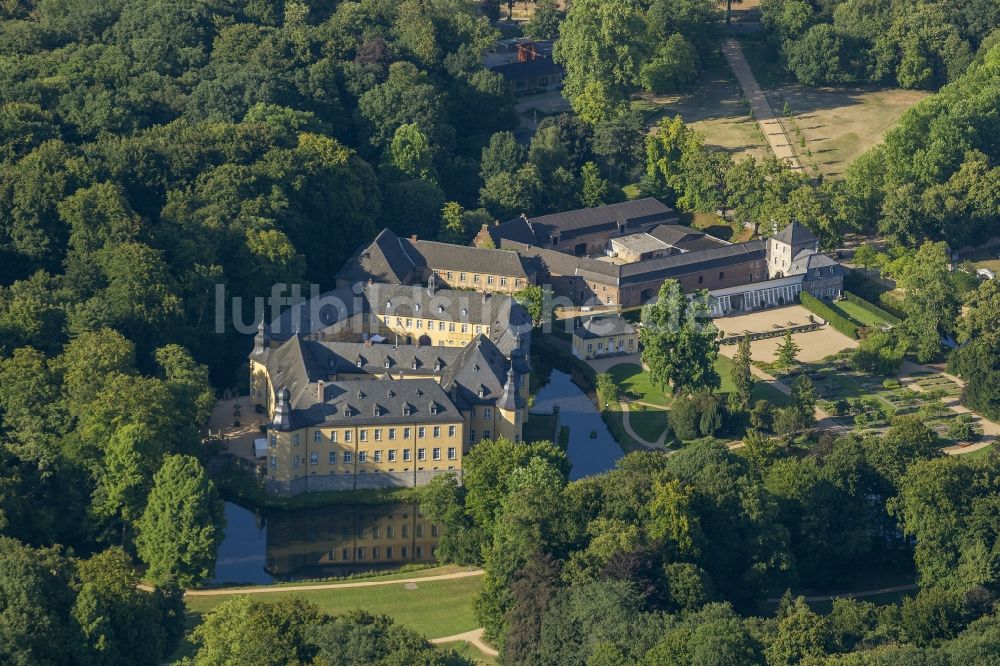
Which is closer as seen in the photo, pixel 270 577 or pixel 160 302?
pixel 270 577

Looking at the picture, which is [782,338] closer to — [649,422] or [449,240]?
[649,422]

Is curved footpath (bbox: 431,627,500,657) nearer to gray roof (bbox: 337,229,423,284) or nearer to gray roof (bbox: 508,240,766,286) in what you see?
gray roof (bbox: 337,229,423,284)

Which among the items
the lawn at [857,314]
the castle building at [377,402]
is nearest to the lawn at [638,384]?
the castle building at [377,402]

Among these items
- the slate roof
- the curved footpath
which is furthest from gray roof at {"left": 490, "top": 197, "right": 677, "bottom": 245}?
the curved footpath

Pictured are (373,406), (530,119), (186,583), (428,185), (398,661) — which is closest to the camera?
(398,661)

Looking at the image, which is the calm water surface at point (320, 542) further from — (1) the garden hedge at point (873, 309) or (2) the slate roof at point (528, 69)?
(2) the slate roof at point (528, 69)

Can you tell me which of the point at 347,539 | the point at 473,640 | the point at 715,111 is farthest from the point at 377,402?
the point at 715,111

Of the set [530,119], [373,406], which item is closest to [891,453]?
[373,406]

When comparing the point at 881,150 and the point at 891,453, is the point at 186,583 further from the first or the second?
the point at 881,150
